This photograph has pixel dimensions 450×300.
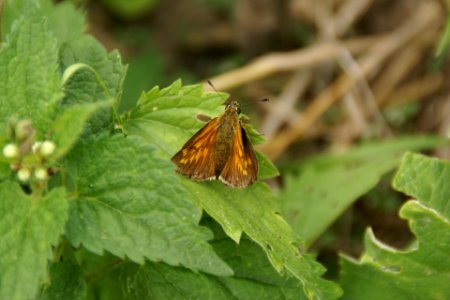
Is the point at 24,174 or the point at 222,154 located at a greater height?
the point at 222,154

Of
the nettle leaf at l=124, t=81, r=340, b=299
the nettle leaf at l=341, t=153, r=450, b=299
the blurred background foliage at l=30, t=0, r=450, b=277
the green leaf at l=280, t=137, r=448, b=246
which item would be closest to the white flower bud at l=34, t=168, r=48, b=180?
the nettle leaf at l=124, t=81, r=340, b=299

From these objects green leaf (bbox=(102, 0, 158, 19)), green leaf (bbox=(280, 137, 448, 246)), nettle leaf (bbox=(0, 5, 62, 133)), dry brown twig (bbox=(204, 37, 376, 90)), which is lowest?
nettle leaf (bbox=(0, 5, 62, 133))

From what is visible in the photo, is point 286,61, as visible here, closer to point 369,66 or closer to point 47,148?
point 369,66

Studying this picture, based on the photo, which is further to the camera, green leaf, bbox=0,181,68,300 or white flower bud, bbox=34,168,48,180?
white flower bud, bbox=34,168,48,180

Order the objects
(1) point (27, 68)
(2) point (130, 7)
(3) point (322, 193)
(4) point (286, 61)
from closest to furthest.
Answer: (1) point (27, 68)
(3) point (322, 193)
(4) point (286, 61)
(2) point (130, 7)

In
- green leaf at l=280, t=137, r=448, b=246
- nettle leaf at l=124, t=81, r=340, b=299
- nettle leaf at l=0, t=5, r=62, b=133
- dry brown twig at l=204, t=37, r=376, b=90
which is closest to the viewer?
nettle leaf at l=0, t=5, r=62, b=133

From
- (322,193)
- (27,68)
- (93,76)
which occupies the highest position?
(322,193)

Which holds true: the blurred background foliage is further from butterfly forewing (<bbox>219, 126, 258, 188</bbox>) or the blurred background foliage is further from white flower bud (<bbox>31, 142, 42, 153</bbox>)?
white flower bud (<bbox>31, 142, 42, 153</bbox>)

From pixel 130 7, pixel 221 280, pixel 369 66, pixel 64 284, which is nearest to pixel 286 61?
pixel 369 66
